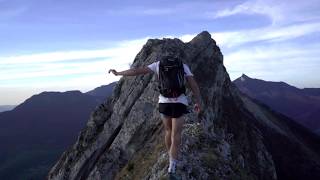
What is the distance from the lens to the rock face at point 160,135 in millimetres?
23969

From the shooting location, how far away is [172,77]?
706 inches

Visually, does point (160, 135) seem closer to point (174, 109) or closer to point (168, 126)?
point (168, 126)

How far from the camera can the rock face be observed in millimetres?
23969

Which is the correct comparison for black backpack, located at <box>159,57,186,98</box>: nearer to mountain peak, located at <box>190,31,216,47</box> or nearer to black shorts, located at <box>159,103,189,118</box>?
black shorts, located at <box>159,103,189,118</box>

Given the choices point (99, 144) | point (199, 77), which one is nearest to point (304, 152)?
point (199, 77)

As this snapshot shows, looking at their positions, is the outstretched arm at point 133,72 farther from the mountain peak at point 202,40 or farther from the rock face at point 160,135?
the mountain peak at point 202,40

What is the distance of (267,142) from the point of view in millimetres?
162875

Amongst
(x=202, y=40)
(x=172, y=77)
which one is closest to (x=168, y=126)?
(x=172, y=77)

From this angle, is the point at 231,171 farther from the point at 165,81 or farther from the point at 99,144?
the point at 99,144

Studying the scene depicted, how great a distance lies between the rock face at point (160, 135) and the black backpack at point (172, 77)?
15.0 feet

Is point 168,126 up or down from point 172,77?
down

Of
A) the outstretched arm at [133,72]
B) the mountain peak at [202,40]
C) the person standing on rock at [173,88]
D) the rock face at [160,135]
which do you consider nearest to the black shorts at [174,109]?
the person standing on rock at [173,88]

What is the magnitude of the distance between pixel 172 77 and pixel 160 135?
22.7 meters

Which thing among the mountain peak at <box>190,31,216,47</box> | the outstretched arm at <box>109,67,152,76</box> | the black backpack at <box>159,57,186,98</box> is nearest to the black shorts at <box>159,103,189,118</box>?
the black backpack at <box>159,57,186,98</box>
